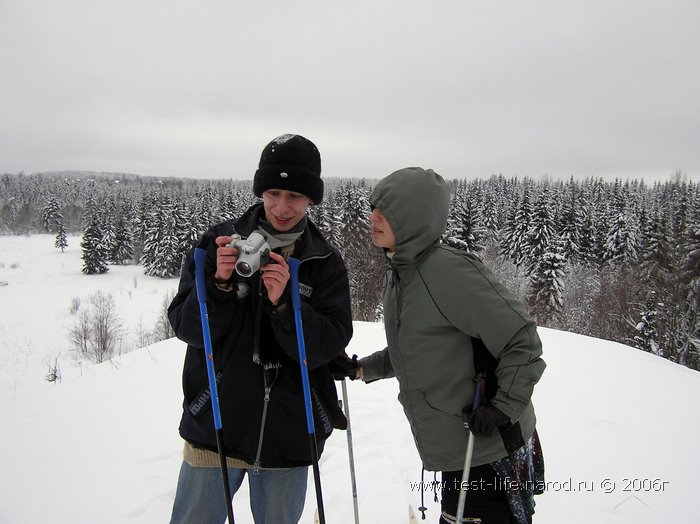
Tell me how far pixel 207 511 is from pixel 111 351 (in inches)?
860

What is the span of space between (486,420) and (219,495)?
4.30 feet

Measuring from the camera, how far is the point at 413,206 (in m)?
1.85

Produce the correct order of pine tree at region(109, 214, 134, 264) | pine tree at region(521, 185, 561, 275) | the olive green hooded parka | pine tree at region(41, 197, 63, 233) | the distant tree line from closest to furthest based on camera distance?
the olive green hooded parka, the distant tree line, pine tree at region(521, 185, 561, 275), pine tree at region(109, 214, 134, 264), pine tree at region(41, 197, 63, 233)

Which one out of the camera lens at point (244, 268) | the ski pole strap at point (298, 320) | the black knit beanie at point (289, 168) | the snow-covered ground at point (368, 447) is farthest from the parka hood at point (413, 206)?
the snow-covered ground at point (368, 447)

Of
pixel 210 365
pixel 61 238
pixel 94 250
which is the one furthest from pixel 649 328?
pixel 61 238

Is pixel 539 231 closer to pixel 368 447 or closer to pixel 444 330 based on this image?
pixel 368 447

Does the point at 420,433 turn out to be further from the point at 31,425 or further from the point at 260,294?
the point at 31,425

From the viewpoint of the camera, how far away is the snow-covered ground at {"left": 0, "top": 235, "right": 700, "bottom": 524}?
3.13 m

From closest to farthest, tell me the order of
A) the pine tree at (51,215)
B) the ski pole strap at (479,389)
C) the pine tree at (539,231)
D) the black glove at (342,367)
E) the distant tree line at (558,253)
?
the ski pole strap at (479,389), the black glove at (342,367), the distant tree line at (558,253), the pine tree at (539,231), the pine tree at (51,215)

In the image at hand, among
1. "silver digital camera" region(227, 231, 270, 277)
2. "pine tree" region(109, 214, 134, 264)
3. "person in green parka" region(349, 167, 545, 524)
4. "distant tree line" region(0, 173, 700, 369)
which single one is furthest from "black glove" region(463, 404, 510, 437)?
"pine tree" region(109, 214, 134, 264)

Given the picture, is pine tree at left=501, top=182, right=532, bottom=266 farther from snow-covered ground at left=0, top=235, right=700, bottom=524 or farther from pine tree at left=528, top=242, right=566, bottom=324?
snow-covered ground at left=0, top=235, right=700, bottom=524

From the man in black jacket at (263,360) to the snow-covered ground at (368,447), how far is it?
1544mm

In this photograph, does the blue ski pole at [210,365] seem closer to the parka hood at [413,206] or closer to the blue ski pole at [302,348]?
the blue ski pole at [302,348]

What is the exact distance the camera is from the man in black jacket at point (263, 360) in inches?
69.0
